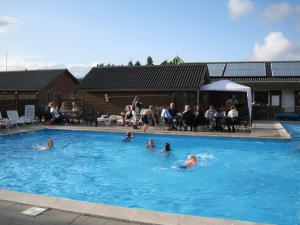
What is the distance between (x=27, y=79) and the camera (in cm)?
3281

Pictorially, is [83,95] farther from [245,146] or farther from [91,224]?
[91,224]

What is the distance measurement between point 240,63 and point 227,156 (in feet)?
61.1

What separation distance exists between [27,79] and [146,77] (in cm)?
1402

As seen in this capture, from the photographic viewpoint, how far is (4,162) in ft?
38.7

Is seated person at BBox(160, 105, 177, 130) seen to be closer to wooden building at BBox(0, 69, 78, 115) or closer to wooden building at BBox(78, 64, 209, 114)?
wooden building at BBox(78, 64, 209, 114)

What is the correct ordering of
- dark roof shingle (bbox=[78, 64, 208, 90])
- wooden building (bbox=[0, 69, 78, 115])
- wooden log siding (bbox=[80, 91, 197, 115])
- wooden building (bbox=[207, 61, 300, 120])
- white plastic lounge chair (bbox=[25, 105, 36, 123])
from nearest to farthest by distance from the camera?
white plastic lounge chair (bbox=[25, 105, 36, 123]) < dark roof shingle (bbox=[78, 64, 208, 90]) < wooden log siding (bbox=[80, 91, 197, 115]) < wooden building (bbox=[207, 61, 300, 120]) < wooden building (bbox=[0, 69, 78, 115])

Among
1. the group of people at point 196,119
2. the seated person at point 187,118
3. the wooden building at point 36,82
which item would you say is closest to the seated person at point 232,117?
the group of people at point 196,119

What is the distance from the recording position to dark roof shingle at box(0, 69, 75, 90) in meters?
31.6

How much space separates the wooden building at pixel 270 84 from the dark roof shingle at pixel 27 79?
13.9m

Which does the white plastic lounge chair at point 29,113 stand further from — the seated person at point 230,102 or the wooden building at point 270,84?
the wooden building at point 270,84

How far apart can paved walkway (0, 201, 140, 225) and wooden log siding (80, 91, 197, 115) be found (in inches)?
689

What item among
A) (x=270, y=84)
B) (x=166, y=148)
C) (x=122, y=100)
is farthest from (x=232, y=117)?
(x=270, y=84)

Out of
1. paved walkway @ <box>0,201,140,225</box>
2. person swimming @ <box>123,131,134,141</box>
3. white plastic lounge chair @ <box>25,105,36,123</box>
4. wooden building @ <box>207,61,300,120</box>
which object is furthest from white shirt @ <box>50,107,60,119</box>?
paved walkway @ <box>0,201,140,225</box>

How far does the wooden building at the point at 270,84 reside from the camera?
2548 cm
